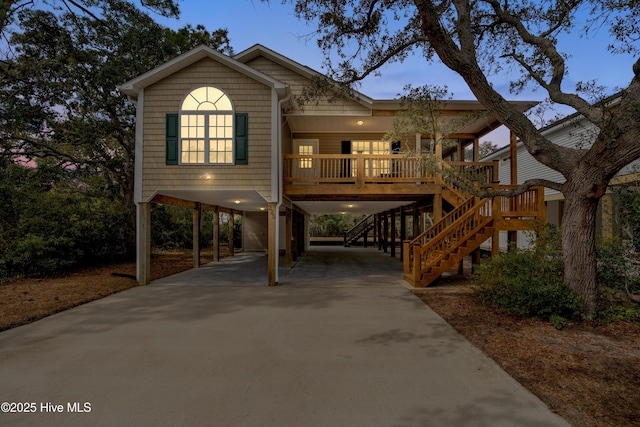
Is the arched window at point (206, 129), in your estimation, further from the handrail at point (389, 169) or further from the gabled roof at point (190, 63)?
the handrail at point (389, 169)

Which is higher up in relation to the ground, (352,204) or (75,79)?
(75,79)

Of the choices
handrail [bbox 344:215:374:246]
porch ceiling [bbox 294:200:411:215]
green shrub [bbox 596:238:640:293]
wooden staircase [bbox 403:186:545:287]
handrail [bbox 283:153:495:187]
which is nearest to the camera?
green shrub [bbox 596:238:640:293]

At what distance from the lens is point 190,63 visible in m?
9.16

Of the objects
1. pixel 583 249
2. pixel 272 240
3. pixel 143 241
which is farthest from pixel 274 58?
pixel 583 249

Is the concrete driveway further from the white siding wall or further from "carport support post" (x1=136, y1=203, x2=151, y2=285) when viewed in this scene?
the white siding wall

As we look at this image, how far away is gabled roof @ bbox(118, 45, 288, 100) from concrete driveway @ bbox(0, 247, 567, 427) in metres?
5.70

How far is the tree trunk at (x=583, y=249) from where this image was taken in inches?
223

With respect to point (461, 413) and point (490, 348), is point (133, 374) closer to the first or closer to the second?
point (461, 413)

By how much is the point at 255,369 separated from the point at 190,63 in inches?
330

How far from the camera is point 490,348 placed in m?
4.53

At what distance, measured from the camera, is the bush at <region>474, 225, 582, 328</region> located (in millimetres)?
5652

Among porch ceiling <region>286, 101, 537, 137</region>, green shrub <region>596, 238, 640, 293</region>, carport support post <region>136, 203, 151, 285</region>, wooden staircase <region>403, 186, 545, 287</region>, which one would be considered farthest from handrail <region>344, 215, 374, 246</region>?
green shrub <region>596, 238, 640, 293</region>

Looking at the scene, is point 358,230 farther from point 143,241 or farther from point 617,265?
point 617,265

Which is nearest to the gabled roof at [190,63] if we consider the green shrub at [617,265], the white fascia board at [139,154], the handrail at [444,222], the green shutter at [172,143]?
the white fascia board at [139,154]
